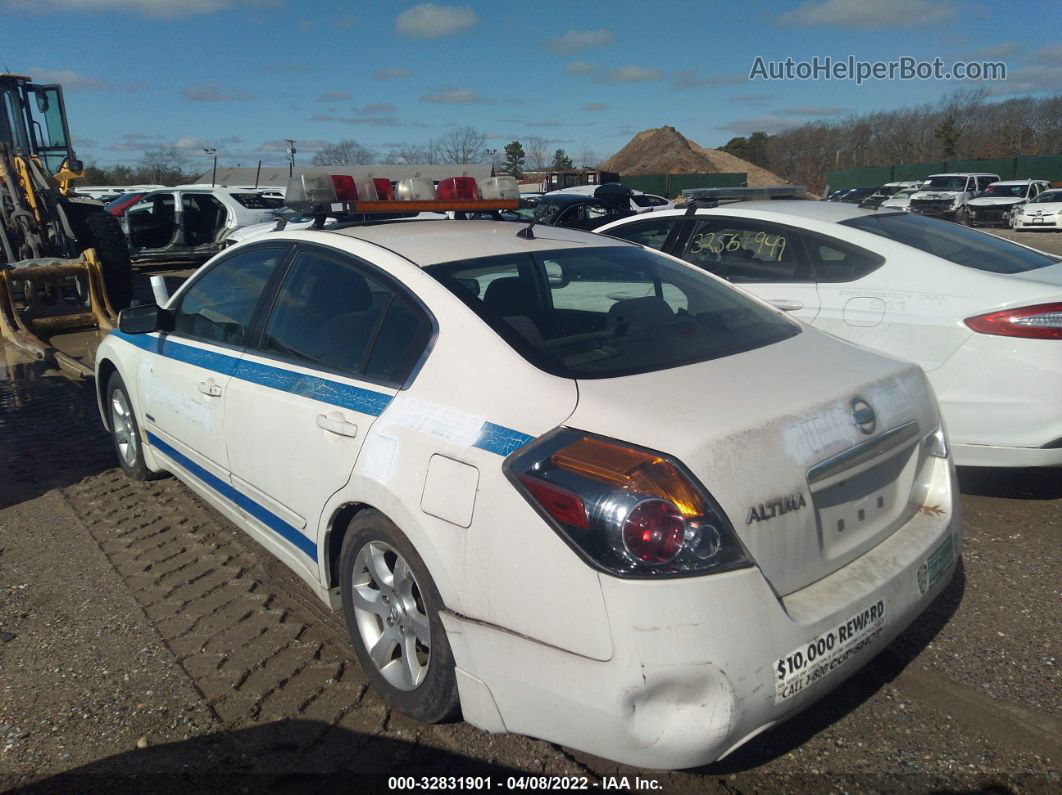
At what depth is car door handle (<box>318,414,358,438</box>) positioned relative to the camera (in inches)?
105

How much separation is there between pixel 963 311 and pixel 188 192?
49.0 ft

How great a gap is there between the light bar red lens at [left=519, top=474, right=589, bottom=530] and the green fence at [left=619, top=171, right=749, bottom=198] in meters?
49.2

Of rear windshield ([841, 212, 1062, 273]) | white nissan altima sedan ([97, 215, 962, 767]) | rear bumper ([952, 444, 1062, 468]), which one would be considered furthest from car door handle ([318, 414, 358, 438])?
rear windshield ([841, 212, 1062, 273])

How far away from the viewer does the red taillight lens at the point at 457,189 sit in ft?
13.6

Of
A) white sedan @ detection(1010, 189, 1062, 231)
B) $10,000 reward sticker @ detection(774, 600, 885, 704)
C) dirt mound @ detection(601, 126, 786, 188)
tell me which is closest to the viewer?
$10,000 reward sticker @ detection(774, 600, 885, 704)

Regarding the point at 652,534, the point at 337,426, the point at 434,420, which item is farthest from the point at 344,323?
the point at 652,534

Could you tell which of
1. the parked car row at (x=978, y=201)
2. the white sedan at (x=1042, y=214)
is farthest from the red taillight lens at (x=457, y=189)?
the white sedan at (x=1042, y=214)

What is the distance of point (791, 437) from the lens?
2193mm

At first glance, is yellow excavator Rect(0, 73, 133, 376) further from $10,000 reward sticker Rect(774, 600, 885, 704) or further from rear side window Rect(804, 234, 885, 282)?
$10,000 reward sticker Rect(774, 600, 885, 704)

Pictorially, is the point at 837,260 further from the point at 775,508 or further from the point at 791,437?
the point at 775,508

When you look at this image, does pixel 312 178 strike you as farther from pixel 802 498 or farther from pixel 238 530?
pixel 802 498

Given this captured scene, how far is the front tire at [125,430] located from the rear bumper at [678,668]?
3131 millimetres

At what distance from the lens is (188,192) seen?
618 inches

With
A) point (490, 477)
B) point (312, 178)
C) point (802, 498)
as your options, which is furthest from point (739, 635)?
point (312, 178)
